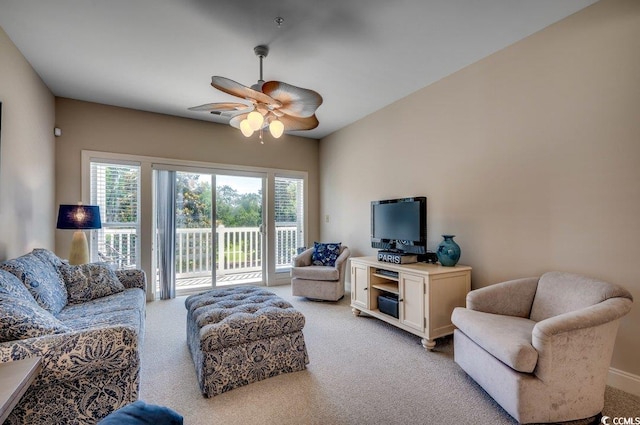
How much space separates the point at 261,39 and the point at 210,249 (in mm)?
3261

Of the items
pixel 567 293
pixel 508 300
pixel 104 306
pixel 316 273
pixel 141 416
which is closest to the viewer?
pixel 141 416

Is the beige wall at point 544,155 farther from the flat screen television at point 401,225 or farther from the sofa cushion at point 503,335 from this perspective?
the sofa cushion at point 503,335

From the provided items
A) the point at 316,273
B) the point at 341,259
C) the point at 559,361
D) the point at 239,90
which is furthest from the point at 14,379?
the point at 341,259

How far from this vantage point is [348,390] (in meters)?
1.99

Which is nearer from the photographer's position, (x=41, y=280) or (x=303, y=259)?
(x=41, y=280)

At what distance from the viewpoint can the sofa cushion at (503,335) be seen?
1588 mm

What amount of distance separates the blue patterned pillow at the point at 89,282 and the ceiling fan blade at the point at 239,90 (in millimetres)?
2104

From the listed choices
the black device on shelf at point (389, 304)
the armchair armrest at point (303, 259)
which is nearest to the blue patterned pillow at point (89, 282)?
the armchair armrest at point (303, 259)

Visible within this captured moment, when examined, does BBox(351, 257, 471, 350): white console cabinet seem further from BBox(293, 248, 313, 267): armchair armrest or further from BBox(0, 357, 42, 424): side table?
BBox(0, 357, 42, 424): side table

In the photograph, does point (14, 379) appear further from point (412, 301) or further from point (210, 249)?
point (210, 249)

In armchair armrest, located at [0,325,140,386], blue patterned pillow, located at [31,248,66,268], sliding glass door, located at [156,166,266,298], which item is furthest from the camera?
sliding glass door, located at [156,166,266,298]

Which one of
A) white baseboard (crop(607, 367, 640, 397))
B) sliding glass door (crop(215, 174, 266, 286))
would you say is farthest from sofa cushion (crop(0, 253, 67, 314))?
white baseboard (crop(607, 367, 640, 397))

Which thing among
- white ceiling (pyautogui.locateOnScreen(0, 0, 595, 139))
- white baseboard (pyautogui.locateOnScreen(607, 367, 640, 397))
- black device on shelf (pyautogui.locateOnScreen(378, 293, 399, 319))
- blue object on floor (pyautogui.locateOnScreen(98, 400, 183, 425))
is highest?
white ceiling (pyautogui.locateOnScreen(0, 0, 595, 139))

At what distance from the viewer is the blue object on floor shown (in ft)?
1.93
